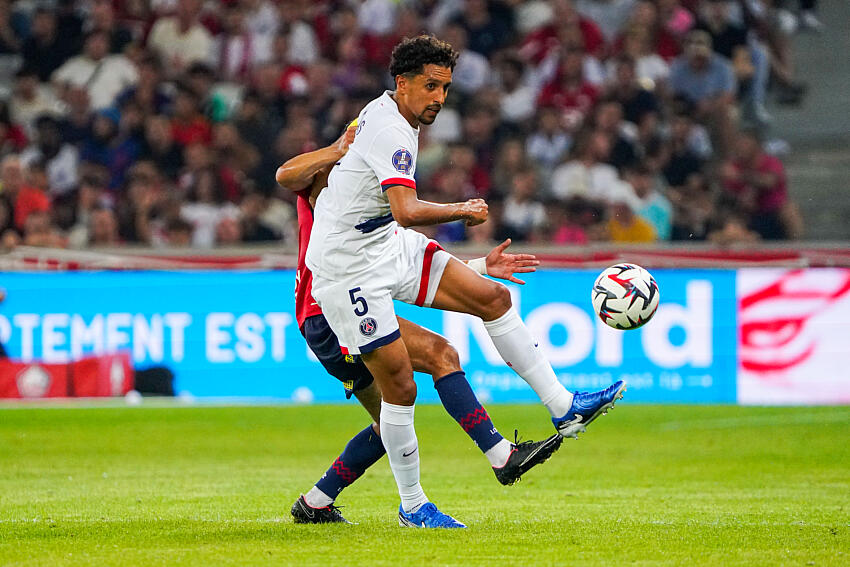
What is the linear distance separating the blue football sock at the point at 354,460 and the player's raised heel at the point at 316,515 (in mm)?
90

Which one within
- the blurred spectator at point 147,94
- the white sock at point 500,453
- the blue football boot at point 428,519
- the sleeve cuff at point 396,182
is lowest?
the blue football boot at point 428,519

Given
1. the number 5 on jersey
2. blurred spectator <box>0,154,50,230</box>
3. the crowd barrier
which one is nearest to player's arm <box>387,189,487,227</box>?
the number 5 on jersey

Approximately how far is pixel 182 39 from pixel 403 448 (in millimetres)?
13067

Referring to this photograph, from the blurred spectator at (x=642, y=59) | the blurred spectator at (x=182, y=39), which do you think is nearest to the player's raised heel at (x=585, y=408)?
the blurred spectator at (x=642, y=59)

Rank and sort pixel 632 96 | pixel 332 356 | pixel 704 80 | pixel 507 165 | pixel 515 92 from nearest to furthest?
pixel 332 356
pixel 507 165
pixel 632 96
pixel 704 80
pixel 515 92

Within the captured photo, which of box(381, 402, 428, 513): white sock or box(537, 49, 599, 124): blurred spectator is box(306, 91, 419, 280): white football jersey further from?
box(537, 49, 599, 124): blurred spectator

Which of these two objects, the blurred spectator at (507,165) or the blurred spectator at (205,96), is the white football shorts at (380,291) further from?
the blurred spectator at (205,96)

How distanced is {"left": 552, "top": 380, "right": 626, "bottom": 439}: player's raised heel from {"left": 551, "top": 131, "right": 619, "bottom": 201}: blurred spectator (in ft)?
31.8

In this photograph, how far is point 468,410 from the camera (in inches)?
256

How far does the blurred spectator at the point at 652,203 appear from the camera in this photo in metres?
15.6

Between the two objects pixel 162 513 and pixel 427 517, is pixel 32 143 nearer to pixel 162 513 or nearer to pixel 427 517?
pixel 162 513

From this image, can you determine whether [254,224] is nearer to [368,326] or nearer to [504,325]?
[504,325]

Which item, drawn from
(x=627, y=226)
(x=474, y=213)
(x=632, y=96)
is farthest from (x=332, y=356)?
(x=632, y=96)

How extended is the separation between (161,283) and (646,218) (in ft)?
18.9
